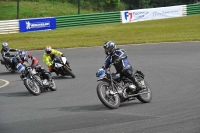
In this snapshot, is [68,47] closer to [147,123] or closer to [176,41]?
[176,41]

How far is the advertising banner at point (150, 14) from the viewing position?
4353 centimetres

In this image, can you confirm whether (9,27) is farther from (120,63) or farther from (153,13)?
(120,63)

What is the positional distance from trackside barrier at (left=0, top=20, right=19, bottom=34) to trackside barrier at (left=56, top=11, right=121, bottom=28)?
3.68 metres

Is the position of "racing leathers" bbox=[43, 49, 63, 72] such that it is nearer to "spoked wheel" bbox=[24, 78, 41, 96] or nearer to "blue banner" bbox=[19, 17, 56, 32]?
"spoked wheel" bbox=[24, 78, 41, 96]

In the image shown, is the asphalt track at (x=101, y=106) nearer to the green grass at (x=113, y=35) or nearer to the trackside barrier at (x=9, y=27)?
the green grass at (x=113, y=35)

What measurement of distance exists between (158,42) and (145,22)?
13.8 metres

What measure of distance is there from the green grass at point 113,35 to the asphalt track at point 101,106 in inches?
346

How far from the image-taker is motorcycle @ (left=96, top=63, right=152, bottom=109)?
38.6ft

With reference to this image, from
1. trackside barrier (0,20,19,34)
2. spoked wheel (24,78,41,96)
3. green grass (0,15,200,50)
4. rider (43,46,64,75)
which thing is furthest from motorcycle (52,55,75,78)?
trackside barrier (0,20,19,34)

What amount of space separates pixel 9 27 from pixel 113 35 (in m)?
8.39

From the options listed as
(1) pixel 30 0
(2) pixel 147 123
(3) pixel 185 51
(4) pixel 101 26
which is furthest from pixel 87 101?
(1) pixel 30 0

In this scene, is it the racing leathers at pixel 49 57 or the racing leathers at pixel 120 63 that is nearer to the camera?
the racing leathers at pixel 120 63

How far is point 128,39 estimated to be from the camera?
32.7 metres

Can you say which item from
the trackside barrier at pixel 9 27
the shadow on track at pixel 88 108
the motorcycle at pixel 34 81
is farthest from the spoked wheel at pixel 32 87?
the trackside barrier at pixel 9 27
